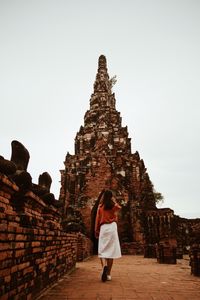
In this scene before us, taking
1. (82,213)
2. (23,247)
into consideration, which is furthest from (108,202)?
(82,213)

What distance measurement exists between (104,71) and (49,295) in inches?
1068

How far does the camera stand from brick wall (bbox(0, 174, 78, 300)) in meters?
2.12

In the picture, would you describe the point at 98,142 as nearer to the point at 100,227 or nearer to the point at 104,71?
the point at 104,71

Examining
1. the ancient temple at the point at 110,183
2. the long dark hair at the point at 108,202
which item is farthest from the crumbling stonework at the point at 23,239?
the ancient temple at the point at 110,183

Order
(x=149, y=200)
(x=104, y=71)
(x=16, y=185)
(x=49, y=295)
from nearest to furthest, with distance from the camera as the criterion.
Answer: (x=16, y=185) → (x=49, y=295) → (x=149, y=200) → (x=104, y=71)

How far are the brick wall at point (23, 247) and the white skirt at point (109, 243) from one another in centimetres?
78

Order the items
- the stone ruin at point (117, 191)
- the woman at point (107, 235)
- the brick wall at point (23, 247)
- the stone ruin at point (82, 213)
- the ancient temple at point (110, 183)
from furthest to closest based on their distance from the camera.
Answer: the ancient temple at point (110, 183) < the stone ruin at point (117, 191) < the woman at point (107, 235) < the stone ruin at point (82, 213) < the brick wall at point (23, 247)

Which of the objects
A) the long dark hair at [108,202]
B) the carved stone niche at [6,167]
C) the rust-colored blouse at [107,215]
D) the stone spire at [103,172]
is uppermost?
the stone spire at [103,172]

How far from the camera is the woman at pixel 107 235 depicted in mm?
4230

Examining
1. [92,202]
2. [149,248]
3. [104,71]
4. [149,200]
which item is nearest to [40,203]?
[149,248]

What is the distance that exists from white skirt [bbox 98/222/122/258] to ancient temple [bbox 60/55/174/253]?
818 cm

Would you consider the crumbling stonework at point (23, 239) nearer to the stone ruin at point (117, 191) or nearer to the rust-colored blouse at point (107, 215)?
the rust-colored blouse at point (107, 215)

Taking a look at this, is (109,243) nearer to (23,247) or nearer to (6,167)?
(23,247)

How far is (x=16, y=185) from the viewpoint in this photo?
114 inches
